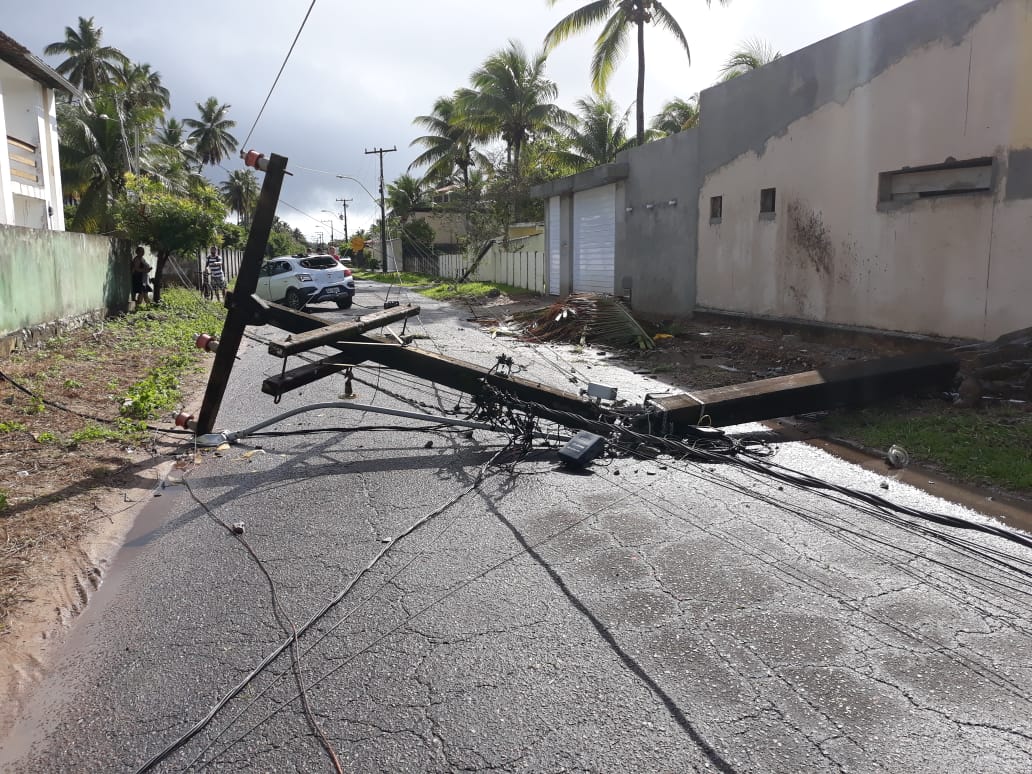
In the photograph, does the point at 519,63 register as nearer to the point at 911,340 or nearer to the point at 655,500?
the point at 911,340

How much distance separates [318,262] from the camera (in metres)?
24.8

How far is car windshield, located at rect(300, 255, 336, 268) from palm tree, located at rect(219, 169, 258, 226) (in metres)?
64.8

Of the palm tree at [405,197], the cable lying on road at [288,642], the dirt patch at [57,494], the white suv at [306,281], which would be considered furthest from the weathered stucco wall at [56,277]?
the palm tree at [405,197]

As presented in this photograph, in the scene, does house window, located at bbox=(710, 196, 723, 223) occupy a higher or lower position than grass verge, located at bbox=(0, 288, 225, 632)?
higher

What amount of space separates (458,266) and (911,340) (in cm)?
3875

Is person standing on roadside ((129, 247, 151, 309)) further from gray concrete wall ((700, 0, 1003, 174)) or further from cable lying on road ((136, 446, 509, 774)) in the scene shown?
cable lying on road ((136, 446, 509, 774))

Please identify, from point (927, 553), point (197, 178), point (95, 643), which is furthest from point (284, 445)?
point (197, 178)

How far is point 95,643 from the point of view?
3865 millimetres

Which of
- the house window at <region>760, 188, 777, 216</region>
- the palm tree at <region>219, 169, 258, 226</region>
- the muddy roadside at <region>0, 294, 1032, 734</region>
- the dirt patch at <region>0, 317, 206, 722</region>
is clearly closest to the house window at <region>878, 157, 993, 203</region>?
the muddy roadside at <region>0, 294, 1032, 734</region>

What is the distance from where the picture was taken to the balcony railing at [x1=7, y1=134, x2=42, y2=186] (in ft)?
70.8

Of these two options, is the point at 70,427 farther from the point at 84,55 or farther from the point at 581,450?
the point at 84,55

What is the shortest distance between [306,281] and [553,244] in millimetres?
9777

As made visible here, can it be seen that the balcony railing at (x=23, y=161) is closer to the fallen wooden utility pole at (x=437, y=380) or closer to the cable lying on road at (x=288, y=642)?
the fallen wooden utility pole at (x=437, y=380)

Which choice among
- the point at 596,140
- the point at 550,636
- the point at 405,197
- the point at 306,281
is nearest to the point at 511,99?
the point at 596,140
